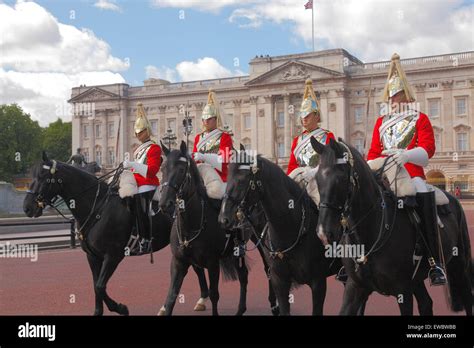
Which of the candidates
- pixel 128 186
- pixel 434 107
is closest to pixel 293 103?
pixel 434 107

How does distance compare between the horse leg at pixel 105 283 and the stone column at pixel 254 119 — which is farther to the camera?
the stone column at pixel 254 119

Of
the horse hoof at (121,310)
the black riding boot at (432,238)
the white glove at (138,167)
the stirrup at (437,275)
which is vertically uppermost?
the white glove at (138,167)

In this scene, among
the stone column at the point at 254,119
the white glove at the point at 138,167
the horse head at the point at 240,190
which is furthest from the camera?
the stone column at the point at 254,119

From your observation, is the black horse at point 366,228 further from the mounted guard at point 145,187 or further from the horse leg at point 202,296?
the horse leg at point 202,296

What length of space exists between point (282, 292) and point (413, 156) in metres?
1.70

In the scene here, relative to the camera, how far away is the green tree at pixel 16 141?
64.1 metres

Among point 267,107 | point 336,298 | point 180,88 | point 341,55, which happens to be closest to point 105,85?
point 180,88

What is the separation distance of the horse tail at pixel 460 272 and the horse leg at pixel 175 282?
2.75m

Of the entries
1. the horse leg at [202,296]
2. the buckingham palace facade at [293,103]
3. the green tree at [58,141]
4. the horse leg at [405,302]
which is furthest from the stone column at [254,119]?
the horse leg at [405,302]

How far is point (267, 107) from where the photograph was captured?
65.6 m

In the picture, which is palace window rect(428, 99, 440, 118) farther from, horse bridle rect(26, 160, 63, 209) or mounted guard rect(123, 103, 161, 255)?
horse bridle rect(26, 160, 63, 209)

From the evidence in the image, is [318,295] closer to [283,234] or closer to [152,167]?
[283,234]

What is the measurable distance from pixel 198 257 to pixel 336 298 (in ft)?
9.50
